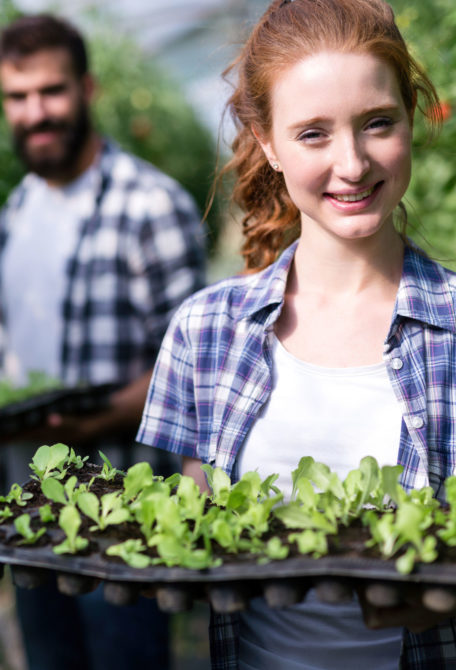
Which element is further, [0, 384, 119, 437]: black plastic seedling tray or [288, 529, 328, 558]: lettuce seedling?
[0, 384, 119, 437]: black plastic seedling tray

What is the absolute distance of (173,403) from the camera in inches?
59.5

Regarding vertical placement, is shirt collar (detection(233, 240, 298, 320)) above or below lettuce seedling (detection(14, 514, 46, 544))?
above

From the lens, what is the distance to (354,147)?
47.4 inches

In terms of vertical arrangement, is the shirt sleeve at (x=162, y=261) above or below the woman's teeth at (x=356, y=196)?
above

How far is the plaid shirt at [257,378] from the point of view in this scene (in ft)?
4.13

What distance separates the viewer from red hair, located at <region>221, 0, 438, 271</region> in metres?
1.26

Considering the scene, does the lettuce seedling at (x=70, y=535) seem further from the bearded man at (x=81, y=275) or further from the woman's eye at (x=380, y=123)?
the bearded man at (x=81, y=275)

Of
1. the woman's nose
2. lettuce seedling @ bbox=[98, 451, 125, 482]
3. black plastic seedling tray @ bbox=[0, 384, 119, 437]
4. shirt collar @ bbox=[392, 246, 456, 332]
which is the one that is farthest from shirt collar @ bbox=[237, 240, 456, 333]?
black plastic seedling tray @ bbox=[0, 384, 119, 437]

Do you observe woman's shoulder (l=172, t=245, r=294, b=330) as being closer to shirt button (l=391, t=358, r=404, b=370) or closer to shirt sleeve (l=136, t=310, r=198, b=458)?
shirt sleeve (l=136, t=310, r=198, b=458)

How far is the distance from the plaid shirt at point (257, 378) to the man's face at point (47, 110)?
1625 mm

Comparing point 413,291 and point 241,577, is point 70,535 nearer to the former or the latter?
point 241,577

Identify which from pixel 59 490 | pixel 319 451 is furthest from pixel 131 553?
pixel 319 451

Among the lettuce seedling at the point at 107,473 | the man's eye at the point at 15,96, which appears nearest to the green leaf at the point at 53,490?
the lettuce seedling at the point at 107,473

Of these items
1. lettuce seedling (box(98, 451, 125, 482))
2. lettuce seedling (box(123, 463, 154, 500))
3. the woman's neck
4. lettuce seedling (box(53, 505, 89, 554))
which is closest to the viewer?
lettuce seedling (box(53, 505, 89, 554))
